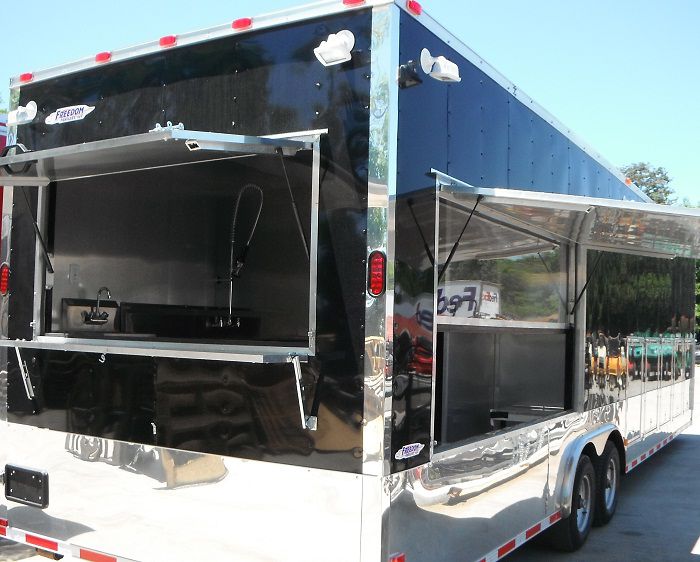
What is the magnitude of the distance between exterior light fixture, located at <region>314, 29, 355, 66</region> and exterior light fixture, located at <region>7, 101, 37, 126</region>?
187 cm

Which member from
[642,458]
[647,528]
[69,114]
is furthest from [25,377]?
[642,458]

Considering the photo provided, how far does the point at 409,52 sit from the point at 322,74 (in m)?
0.37

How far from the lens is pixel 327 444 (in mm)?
3119

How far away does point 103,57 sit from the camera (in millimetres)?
3971

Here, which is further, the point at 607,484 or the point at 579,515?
the point at 607,484

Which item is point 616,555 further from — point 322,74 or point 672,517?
point 322,74

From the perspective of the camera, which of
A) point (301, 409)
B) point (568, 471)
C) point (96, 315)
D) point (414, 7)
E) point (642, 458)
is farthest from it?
point (642, 458)

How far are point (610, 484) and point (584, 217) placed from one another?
2.58 metres

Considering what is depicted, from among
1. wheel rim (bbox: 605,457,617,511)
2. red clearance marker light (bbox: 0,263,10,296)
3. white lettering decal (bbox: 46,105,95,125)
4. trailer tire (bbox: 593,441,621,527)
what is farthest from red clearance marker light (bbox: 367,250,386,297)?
wheel rim (bbox: 605,457,617,511)

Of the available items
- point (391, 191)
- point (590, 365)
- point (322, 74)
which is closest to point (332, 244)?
point (391, 191)

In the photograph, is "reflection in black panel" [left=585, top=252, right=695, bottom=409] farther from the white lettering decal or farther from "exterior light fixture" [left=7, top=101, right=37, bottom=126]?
"exterior light fixture" [left=7, top=101, right=37, bottom=126]

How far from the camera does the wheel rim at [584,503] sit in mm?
5445

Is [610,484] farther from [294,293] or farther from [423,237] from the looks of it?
[423,237]

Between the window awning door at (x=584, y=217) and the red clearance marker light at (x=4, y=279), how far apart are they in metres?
2.38
